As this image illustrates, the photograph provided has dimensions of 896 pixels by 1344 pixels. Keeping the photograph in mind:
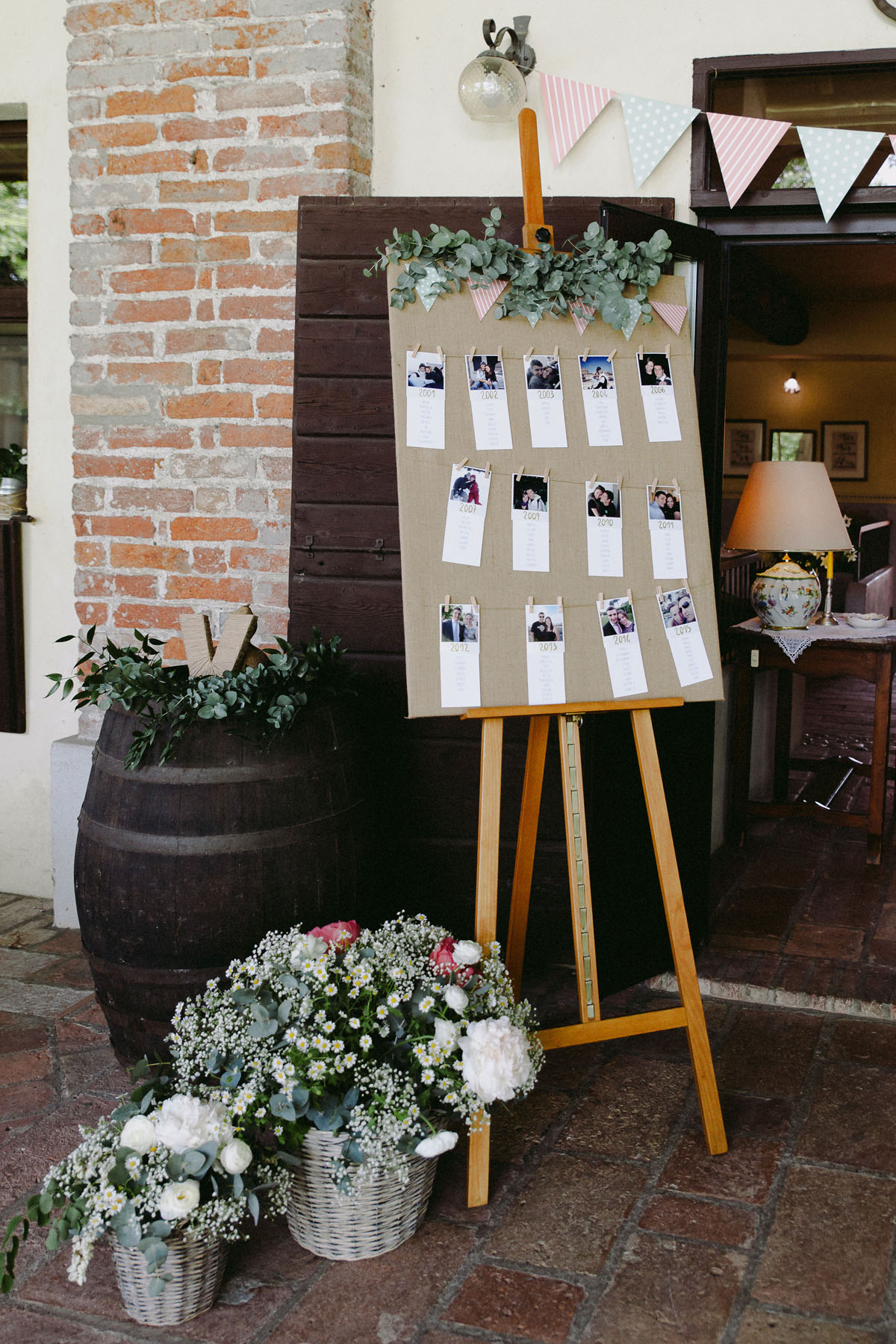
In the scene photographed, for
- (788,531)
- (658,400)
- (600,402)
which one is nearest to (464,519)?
(600,402)

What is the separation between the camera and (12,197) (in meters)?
3.89

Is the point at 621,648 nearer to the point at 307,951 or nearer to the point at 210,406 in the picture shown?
the point at 307,951

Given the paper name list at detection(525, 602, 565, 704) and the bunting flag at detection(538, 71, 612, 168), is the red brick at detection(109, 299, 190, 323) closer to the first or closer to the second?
the bunting flag at detection(538, 71, 612, 168)

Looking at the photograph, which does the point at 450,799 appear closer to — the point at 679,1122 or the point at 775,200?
the point at 679,1122

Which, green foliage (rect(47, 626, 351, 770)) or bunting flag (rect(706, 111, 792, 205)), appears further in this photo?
bunting flag (rect(706, 111, 792, 205))

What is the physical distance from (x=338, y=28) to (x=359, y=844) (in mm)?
2075

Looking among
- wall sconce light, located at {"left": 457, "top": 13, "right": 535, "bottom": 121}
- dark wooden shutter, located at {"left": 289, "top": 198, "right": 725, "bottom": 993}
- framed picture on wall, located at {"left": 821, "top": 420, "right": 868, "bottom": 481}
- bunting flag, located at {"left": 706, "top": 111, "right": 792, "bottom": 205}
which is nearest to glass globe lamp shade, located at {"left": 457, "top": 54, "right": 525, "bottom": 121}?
wall sconce light, located at {"left": 457, "top": 13, "right": 535, "bottom": 121}

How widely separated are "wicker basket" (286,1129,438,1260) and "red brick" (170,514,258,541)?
1779 mm

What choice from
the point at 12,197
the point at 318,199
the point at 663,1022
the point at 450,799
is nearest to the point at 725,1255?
the point at 663,1022

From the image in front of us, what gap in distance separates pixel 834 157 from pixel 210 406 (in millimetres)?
1700

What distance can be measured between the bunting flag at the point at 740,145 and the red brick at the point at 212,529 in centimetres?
150

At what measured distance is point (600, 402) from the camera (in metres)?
2.33

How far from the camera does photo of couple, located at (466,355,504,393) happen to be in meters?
2.28

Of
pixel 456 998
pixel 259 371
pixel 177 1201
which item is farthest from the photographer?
pixel 259 371
